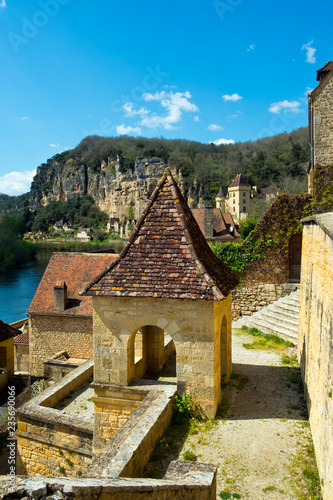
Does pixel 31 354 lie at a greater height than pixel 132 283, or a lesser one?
lesser

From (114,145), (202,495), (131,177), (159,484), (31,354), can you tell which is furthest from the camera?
(114,145)

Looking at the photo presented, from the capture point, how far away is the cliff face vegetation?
7269 centimetres

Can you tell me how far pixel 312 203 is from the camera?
15.3 metres

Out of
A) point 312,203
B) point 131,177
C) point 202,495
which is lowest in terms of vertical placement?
point 202,495

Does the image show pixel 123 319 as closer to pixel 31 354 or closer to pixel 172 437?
pixel 172 437

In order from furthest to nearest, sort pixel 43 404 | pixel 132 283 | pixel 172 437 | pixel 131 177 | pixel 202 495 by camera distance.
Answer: pixel 131 177, pixel 43 404, pixel 132 283, pixel 172 437, pixel 202 495

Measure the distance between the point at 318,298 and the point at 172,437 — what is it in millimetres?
3342

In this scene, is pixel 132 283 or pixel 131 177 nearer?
pixel 132 283

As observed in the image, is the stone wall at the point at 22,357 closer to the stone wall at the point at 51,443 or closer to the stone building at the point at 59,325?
the stone building at the point at 59,325

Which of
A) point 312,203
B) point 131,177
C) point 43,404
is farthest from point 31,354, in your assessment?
point 131,177

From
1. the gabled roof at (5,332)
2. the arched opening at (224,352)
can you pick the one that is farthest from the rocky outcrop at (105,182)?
the arched opening at (224,352)

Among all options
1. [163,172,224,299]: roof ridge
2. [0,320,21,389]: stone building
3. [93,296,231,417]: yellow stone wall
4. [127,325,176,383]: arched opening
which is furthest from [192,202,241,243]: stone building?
[93,296,231,417]: yellow stone wall

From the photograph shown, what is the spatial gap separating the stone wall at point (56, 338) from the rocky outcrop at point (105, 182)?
81.0 metres

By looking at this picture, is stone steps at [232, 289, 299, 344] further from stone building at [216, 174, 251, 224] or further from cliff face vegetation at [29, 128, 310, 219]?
cliff face vegetation at [29, 128, 310, 219]
